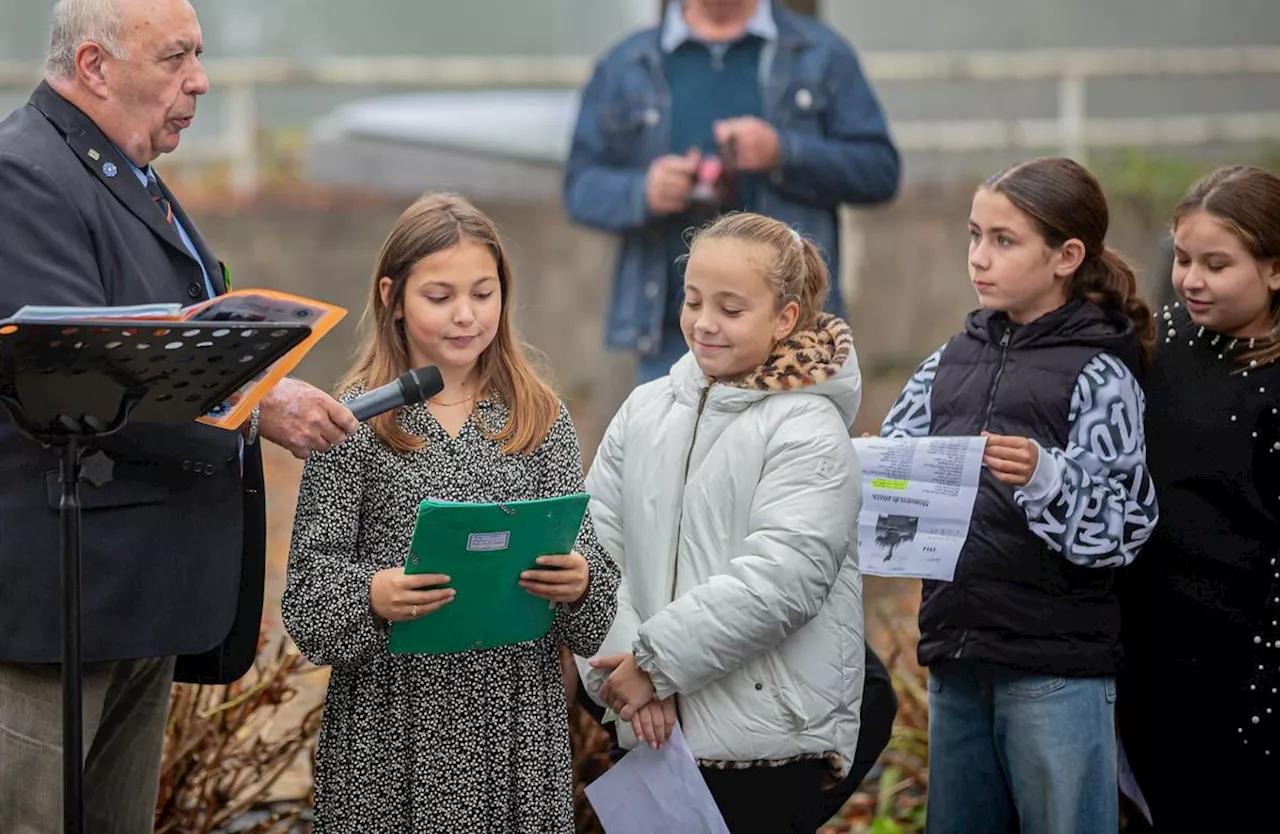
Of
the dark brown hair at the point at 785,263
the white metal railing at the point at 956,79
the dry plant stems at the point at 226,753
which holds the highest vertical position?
the white metal railing at the point at 956,79

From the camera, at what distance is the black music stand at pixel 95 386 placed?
8.80 feet

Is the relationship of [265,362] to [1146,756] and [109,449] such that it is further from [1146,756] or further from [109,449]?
[1146,756]

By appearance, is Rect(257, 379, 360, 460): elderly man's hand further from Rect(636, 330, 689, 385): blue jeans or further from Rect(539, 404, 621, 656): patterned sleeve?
Rect(636, 330, 689, 385): blue jeans

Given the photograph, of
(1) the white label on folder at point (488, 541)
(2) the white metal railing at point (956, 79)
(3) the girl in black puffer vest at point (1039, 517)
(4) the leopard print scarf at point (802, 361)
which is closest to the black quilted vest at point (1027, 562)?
(3) the girl in black puffer vest at point (1039, 517)

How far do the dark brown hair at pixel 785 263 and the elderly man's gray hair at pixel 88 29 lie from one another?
121 centimetres

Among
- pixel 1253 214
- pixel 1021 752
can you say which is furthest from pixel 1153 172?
pixel 1021 752

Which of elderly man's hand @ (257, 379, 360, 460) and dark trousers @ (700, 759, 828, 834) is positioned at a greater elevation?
elderly man's hand @ (257, 379, 360, 460)

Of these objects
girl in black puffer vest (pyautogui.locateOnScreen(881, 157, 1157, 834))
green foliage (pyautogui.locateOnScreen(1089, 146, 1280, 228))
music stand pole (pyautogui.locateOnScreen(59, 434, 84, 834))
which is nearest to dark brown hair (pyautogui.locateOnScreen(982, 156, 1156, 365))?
girl in black puffer vest (pyautogui.locateOnScreen(881, 157, 1157, 834))

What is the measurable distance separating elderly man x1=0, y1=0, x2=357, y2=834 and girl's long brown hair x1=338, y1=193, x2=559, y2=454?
333 millimetres

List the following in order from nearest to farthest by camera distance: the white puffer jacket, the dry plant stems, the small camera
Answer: the white puffer jacket
the dry plant stems
the small camera

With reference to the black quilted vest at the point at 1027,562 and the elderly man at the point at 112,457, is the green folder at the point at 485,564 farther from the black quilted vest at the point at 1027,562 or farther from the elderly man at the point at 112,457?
the black quilted vest at the point at 1027,562

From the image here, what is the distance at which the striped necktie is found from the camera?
3.34 metres

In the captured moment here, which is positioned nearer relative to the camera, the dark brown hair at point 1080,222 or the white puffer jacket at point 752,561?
the white puffer jacket at point 752,561

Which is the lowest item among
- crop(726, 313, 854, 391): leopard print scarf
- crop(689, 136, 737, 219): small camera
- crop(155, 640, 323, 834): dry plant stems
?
crop(155, 640, 323, 834): dry plant stems
